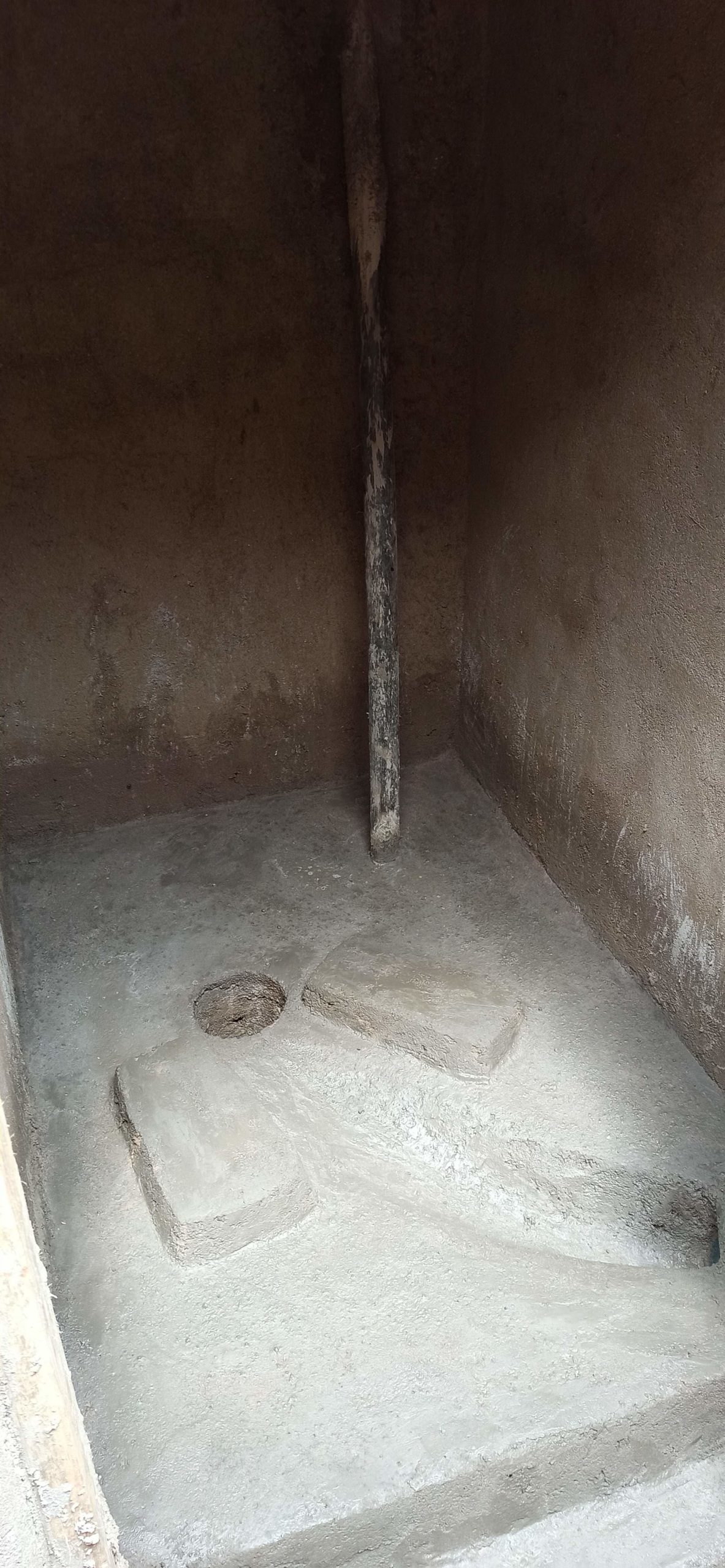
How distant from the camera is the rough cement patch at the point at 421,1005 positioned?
290 centimetres

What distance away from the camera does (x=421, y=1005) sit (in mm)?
3023

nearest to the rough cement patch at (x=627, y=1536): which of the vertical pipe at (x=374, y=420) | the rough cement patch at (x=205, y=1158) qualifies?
the rough cement patch at (x=205, y=1158)

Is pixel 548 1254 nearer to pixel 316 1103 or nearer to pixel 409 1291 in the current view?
pixel 409 1291

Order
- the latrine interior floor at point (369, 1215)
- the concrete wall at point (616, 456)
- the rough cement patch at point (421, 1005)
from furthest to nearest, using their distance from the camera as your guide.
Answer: the rough cement patch at point (421, 1005)
the concrete wall at point (616, 456)
the latrine interior floor at point (369, 1215)

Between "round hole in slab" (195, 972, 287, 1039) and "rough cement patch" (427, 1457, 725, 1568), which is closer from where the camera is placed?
"rough cement patch" (427, 1457, 725, 1568)

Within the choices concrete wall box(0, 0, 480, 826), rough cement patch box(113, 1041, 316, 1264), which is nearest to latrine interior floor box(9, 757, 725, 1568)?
rough cement patch box(113, 1041, 316, 1264)

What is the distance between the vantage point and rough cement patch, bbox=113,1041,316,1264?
2449 millimetres

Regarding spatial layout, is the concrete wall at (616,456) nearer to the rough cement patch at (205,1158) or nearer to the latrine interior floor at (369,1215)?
the latrine interior floor at (369,1215)

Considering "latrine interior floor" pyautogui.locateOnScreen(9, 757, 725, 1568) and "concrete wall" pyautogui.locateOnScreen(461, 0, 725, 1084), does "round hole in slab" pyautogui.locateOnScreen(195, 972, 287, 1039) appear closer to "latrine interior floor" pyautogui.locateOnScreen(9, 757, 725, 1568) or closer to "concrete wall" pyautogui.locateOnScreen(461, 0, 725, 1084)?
"latrine interior floor" pyautogui.locateOnScreen(9, 757, 725, 1568)

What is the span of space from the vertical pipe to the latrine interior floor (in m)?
0.43

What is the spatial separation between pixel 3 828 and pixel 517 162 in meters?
2.94

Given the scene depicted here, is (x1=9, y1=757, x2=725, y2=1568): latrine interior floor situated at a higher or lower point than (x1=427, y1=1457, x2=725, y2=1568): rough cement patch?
higher

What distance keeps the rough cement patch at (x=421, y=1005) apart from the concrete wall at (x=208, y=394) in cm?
124

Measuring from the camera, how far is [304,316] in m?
3.53
